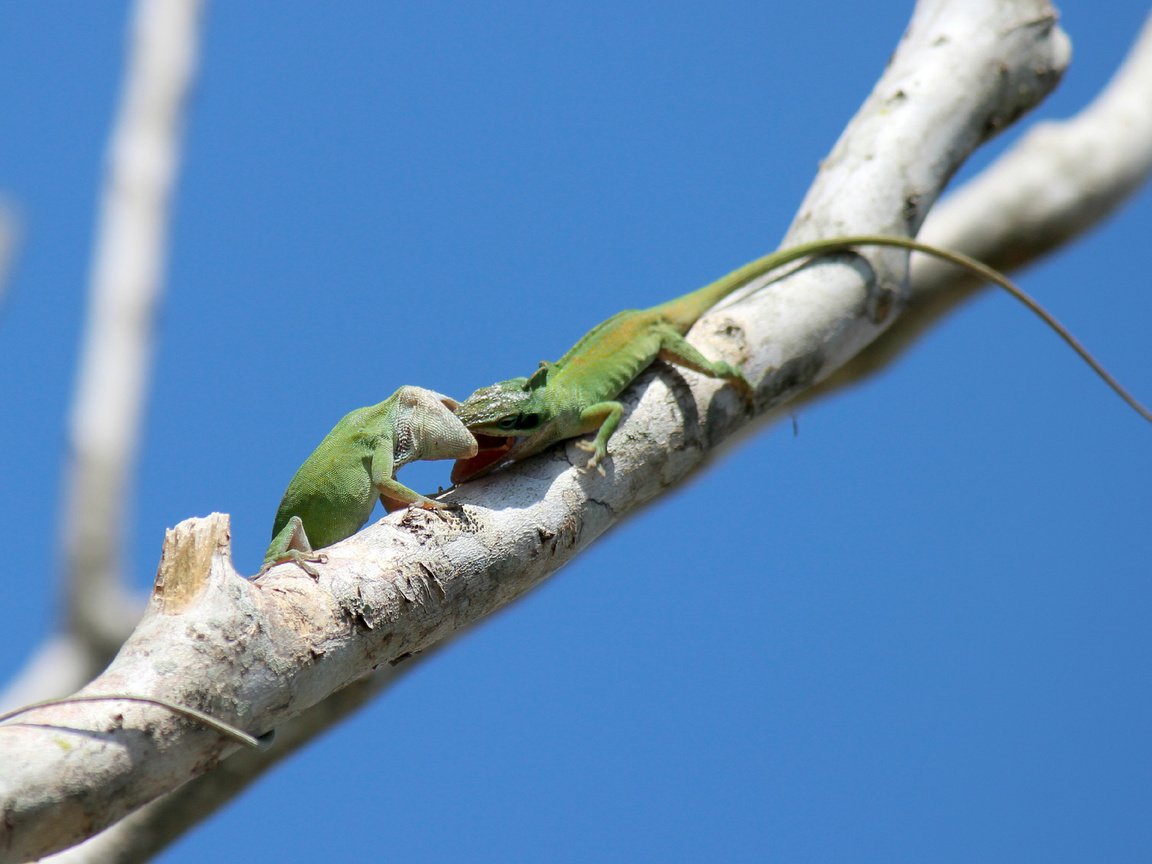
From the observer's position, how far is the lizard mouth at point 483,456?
505 cm

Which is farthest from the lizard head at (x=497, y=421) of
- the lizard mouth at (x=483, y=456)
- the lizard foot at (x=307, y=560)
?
the lizard foot at (x=307, y=560)

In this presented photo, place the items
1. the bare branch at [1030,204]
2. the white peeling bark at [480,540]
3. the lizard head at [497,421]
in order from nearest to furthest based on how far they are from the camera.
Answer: the white peeling bark at [480,540]
the lizard head at [497,421]
the bare branch at [1030,204]

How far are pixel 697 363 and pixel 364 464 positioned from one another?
168cm

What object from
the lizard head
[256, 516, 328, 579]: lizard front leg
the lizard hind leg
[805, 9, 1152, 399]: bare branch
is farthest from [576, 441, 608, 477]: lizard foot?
[805, 9, 1152, 399]: bare branch

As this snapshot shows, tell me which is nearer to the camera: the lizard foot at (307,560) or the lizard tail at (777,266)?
the lizard foot at (307,560)

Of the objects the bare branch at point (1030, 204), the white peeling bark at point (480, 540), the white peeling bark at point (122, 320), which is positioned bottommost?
the white peeling bark at point (480, 540)

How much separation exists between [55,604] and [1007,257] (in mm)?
8653

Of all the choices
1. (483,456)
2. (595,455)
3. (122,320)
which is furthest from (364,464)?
(122,320)

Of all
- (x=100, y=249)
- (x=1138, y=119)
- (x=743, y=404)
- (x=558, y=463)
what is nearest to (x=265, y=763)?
(x=558, y=463)

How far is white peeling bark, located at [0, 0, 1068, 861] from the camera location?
3.05 m

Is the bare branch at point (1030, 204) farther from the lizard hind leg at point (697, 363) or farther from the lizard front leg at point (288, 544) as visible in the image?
the lizard front leg at point (288, 544)

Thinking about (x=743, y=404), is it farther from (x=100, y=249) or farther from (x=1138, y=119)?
(x=100, y=249)

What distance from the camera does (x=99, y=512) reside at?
9.62 meters

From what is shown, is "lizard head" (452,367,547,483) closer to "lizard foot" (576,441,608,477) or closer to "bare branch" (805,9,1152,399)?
"lizard foot" (576,441,608,477)
